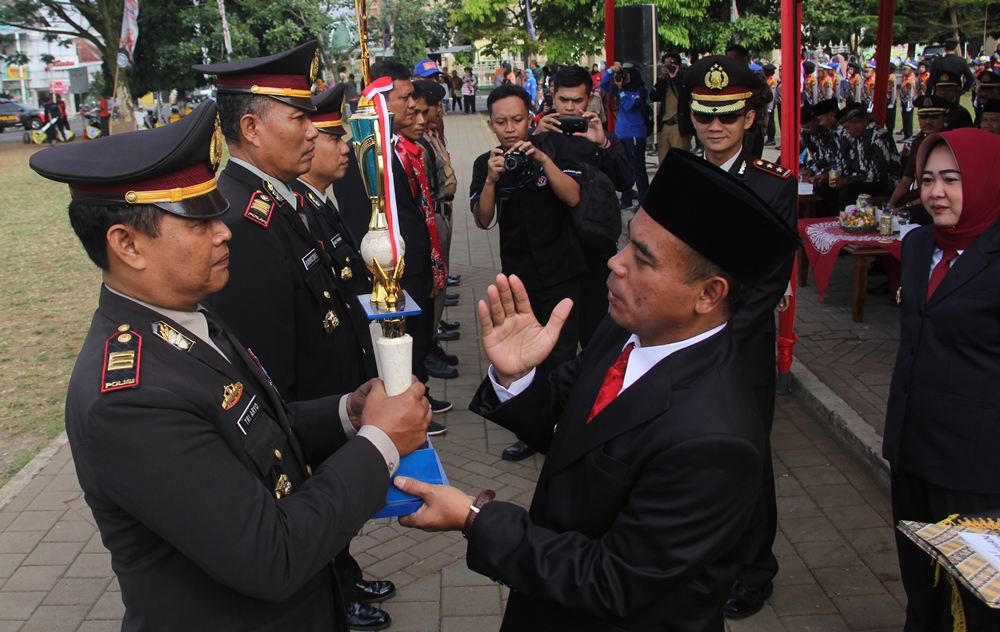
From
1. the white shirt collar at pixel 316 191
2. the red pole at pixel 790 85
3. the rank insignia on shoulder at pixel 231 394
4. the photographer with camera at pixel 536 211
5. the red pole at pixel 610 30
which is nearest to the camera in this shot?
the rank insignia on shoulder at pixel 231 394

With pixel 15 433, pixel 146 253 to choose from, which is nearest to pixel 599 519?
pixel 146 253

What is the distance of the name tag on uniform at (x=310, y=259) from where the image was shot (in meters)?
3.04

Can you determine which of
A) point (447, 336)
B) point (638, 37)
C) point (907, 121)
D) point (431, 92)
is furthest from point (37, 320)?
point (907, 121)

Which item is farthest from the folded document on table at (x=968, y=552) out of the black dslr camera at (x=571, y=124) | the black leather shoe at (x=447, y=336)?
the black leather shoe at (x=447, y=336)

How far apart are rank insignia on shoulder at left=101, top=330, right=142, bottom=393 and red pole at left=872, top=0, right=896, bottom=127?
337 inches

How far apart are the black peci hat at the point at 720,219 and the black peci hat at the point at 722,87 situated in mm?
2185

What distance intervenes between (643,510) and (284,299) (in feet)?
5.42

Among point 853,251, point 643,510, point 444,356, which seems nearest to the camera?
point 643,510

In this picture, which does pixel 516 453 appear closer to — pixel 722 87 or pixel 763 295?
pixel 763 295

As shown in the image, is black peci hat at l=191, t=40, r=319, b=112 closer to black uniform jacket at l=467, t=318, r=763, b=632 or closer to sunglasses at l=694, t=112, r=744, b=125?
black uniform jacket at l=467, t=318, r=763, b=632

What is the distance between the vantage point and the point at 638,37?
12422 mm

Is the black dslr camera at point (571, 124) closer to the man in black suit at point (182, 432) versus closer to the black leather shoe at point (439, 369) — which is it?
the black leather shoe at point (439, 369)

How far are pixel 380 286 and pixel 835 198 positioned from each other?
8119mm

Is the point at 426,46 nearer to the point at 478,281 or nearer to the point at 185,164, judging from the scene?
the point at 478,281
